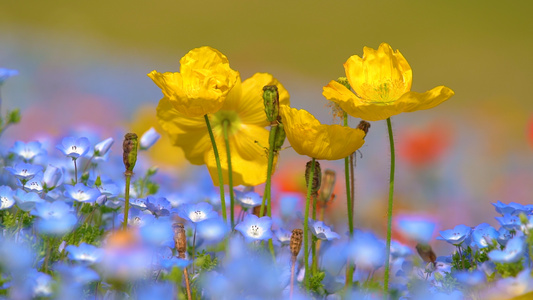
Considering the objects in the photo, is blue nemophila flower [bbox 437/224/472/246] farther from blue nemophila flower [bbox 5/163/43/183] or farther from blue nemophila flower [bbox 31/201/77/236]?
blue nemophila flower [bbox 5/163/43/183]

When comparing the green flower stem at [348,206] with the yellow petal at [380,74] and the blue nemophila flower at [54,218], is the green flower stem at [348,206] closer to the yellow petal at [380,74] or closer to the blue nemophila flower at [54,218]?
the yellow petal at [380,74]

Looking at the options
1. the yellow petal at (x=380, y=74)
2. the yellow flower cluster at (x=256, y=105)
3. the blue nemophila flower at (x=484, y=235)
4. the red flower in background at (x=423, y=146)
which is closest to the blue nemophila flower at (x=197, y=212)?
the yellow flower cluster at (x=256, y=105)

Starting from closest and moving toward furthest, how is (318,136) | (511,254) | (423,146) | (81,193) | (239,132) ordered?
(511,254), (318,136), (81,193), (239,132), (423,146)

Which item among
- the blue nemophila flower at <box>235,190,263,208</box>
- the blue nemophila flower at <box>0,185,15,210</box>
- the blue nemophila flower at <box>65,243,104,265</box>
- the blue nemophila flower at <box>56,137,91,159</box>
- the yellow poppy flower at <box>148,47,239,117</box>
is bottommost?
the blue nemophila flower at <box>65,243,104,265</box>

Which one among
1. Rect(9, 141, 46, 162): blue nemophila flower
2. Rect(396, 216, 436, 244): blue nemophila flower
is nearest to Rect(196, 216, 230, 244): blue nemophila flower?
Rect(396, 216, 436, 244): blue nemophila flower

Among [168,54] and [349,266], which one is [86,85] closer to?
[168,54]

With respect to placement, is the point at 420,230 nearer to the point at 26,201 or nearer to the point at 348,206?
the point at 348,206

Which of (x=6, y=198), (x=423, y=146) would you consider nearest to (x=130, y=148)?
(x=6, y=198)

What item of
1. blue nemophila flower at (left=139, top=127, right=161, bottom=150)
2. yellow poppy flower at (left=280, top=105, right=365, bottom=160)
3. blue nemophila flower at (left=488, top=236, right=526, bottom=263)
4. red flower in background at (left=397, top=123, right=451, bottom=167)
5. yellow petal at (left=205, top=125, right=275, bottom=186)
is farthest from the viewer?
red flower in background at (left=397, top=123, right=451, bottom=167)
